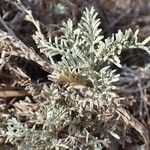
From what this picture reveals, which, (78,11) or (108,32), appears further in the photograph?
(108,32)

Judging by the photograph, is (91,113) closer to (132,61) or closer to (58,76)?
(58,76)

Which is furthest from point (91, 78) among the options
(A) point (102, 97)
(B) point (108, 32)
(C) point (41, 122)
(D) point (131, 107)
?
(B) point (108, 32)

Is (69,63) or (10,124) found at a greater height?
(69,63)

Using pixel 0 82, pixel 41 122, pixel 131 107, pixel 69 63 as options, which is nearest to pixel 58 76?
pixel 69 63

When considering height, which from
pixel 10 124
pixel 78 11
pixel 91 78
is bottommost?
pixel 10 124

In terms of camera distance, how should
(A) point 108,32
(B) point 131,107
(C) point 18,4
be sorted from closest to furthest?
(C) point 18,4 → (B) point 131,107 → (A) point 108,32

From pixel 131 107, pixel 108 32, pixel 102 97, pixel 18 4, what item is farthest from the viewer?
pixel 108 32
